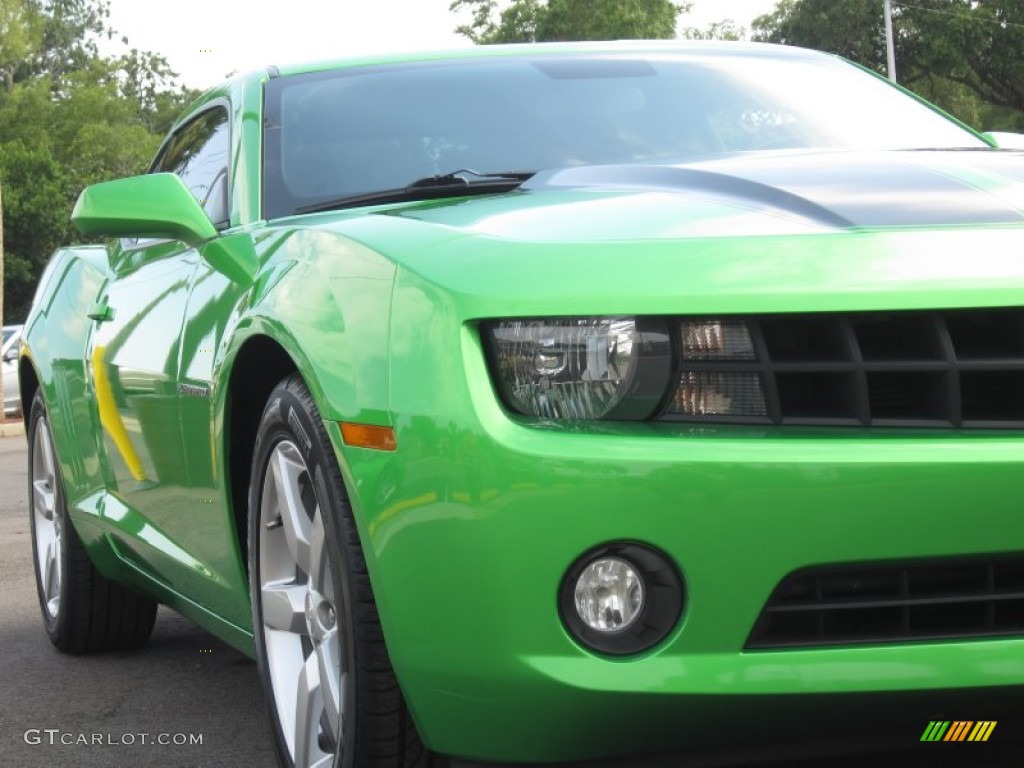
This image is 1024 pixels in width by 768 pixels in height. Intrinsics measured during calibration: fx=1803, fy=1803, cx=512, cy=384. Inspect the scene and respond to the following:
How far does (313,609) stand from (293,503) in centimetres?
18

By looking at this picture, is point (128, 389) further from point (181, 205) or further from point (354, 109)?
point (354, 109)

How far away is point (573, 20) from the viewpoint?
163 feet

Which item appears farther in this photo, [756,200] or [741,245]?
[756,200]

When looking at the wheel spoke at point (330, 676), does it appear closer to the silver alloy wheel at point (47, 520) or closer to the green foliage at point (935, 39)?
the silver alloy wheel at point (47, 520)

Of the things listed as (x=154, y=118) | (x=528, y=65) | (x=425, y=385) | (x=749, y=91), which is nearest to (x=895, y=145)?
(x=749, y=91)

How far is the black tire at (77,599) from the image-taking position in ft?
16.7

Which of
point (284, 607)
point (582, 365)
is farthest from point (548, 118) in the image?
point (582, 365)

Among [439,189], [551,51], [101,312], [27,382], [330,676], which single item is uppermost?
[551,51]

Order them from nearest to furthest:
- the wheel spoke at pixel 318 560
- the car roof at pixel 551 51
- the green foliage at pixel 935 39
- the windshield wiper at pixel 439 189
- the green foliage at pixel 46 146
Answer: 1. the wheel spoke at pixel 318 560
2. the windshield wiper at pixel 439 189
3. the car roof at pixel 551 51
4. the green foliage at pixel 935 39
5. the green foliage at pixel 46 146

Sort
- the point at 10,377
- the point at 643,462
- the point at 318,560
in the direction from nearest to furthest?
1. the point at 643,462
2. the point at 318,560
3. the point at 10,377

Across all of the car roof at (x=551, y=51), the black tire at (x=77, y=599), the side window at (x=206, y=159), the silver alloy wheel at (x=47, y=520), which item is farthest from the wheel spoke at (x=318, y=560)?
the silver alloy wheel at (x=47, y=520)

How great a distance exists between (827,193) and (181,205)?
157 cm

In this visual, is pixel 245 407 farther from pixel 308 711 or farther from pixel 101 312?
pixel 101 312

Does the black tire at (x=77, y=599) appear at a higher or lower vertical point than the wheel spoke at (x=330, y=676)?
lower
